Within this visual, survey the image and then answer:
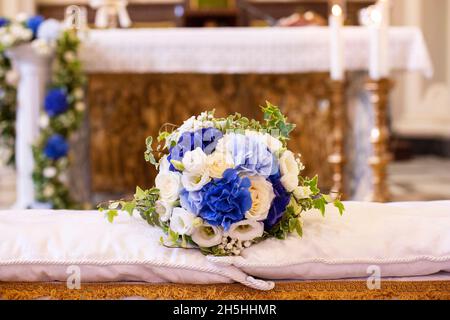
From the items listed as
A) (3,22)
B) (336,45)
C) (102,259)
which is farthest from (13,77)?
(102,259)

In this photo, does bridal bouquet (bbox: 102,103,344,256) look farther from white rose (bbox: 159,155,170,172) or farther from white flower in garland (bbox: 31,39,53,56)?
white flower in garland (bbox: 31,39,53,56)

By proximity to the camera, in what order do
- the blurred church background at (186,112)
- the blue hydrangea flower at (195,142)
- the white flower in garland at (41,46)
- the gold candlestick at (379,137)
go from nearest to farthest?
the blue hydrangea flower at (195,142), the gold candlestick at (379,137), the white flower in garland at (41,46), the blurred church background at (186,112)

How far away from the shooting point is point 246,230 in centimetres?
138

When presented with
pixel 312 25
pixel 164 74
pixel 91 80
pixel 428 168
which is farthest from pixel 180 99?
pixel 428 168

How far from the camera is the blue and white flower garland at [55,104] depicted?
4.51 meters

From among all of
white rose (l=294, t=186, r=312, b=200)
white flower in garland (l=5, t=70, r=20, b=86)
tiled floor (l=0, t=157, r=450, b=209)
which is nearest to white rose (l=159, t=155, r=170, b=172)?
white rose (l=294, t=186, r=312, b=200)

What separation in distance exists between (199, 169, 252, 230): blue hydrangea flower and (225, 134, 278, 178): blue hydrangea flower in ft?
0.11

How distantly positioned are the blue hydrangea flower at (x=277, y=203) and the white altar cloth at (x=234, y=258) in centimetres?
4

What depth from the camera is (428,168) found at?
8.23 meters

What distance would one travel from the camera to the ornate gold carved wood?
521 cm

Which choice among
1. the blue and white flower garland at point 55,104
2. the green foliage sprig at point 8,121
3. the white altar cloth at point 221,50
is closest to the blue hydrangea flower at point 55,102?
the blue and white flower garland at point 55,104

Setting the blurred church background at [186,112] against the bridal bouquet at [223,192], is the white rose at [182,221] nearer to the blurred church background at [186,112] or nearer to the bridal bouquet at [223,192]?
the bridal bouquet at [223,192]

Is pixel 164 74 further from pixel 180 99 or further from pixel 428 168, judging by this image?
pixel 428 168

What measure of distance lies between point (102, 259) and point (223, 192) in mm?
241
